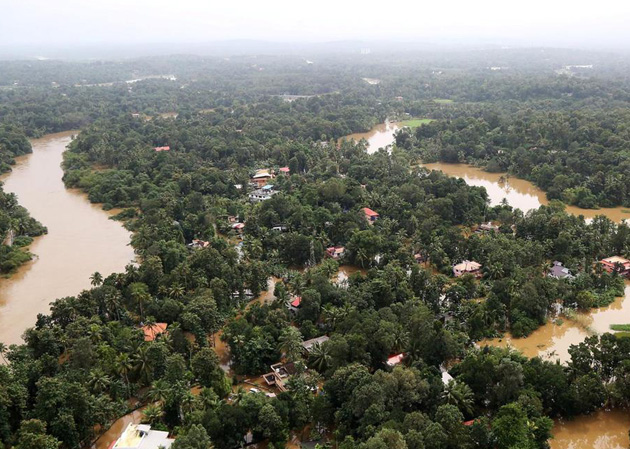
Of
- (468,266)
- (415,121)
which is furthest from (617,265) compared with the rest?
(415,121)

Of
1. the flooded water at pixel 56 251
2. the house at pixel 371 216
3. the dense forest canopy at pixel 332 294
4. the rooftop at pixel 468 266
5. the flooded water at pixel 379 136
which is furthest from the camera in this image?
the flooded water at pixel 379 136

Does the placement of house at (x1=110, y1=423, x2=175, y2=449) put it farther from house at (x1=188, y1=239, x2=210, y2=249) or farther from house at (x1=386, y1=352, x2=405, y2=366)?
house at (x1=188, y1=239, x2=210, y2=249)

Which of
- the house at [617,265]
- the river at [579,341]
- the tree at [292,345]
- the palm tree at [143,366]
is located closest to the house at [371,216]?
the river at [579,341]

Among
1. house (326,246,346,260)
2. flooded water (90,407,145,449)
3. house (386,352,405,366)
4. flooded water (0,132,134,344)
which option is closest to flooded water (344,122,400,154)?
house (326,246,346,260)

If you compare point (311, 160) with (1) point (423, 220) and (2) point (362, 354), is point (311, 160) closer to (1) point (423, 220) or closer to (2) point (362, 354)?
(1) point (423, 220)

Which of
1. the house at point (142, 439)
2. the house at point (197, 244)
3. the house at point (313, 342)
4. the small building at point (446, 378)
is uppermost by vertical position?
the house at point (197, 244)

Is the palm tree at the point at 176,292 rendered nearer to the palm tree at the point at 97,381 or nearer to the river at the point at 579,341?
the palm tree at the point at 97,381
